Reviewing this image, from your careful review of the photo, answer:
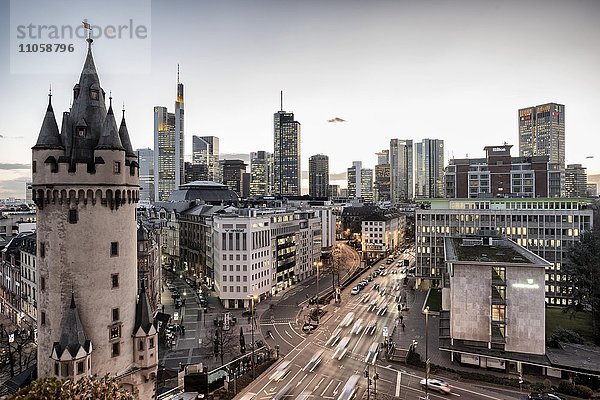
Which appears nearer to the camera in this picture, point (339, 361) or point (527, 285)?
point (527, 285)

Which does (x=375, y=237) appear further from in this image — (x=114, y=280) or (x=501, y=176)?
(x=114, y=280)

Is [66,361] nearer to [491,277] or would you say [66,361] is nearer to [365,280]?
[491,277]

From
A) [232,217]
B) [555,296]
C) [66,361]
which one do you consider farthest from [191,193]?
[66,361]

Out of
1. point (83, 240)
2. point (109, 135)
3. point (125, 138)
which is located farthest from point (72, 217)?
point (125, 138)

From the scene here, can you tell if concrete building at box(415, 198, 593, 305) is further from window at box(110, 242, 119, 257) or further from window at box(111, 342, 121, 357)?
window at box(110, 242, 119, 257)

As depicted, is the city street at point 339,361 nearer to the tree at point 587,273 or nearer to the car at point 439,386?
the car at point 439,386

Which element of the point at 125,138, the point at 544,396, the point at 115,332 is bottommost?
the point at 544,396

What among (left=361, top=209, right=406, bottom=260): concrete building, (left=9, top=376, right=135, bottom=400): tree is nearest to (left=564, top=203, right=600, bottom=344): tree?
(left=9, top=376, right=135, bottom=400): tree

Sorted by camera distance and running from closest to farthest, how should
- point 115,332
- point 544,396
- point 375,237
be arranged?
1. point 115,332
2. point 544,396
3. point 375,237
